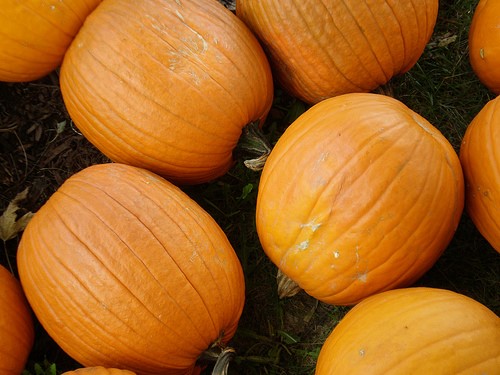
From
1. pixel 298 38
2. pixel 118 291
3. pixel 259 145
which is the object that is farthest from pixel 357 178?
pixel 118 291

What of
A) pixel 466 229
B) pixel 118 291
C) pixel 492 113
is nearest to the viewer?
pixel 118 291

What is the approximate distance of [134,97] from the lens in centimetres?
208

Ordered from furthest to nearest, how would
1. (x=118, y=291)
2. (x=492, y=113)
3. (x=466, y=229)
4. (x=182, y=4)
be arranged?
(x=466, y=229) → (x=182, y=4) → (x=492, y=113) → (x=118, y=291)

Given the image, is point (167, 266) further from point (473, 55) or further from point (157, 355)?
point (473, 55)

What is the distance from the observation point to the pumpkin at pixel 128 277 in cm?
184

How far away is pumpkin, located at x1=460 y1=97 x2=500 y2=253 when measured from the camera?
1971 millimetres

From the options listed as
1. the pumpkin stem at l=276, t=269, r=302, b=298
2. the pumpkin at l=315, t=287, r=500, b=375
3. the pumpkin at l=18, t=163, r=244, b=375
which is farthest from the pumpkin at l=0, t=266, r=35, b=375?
the pumpkin at l=315, t=287, r=500, b=375

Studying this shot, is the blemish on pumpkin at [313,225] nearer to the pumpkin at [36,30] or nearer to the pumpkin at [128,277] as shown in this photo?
the pumpkin at [128,277]

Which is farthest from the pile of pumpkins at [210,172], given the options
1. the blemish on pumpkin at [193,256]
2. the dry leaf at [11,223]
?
the dry leaf at [11,223]

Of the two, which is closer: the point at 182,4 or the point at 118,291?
the point at 118,291

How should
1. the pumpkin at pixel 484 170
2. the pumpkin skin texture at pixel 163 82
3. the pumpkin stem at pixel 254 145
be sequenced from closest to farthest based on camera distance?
1. the pumpkin at pixel 484 170
2. the pumpkin skin texture at pixel 163 82
3. the pumpkin stem at pixel 254 145

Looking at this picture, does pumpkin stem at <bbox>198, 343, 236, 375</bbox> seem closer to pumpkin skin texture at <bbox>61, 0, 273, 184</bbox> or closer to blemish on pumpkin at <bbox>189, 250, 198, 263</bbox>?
blemish on pumpkin at <bbox>189, 250, 198, 263</bbox>

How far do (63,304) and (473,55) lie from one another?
6.73 ft

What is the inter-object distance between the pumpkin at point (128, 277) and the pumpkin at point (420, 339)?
0.48 metres
